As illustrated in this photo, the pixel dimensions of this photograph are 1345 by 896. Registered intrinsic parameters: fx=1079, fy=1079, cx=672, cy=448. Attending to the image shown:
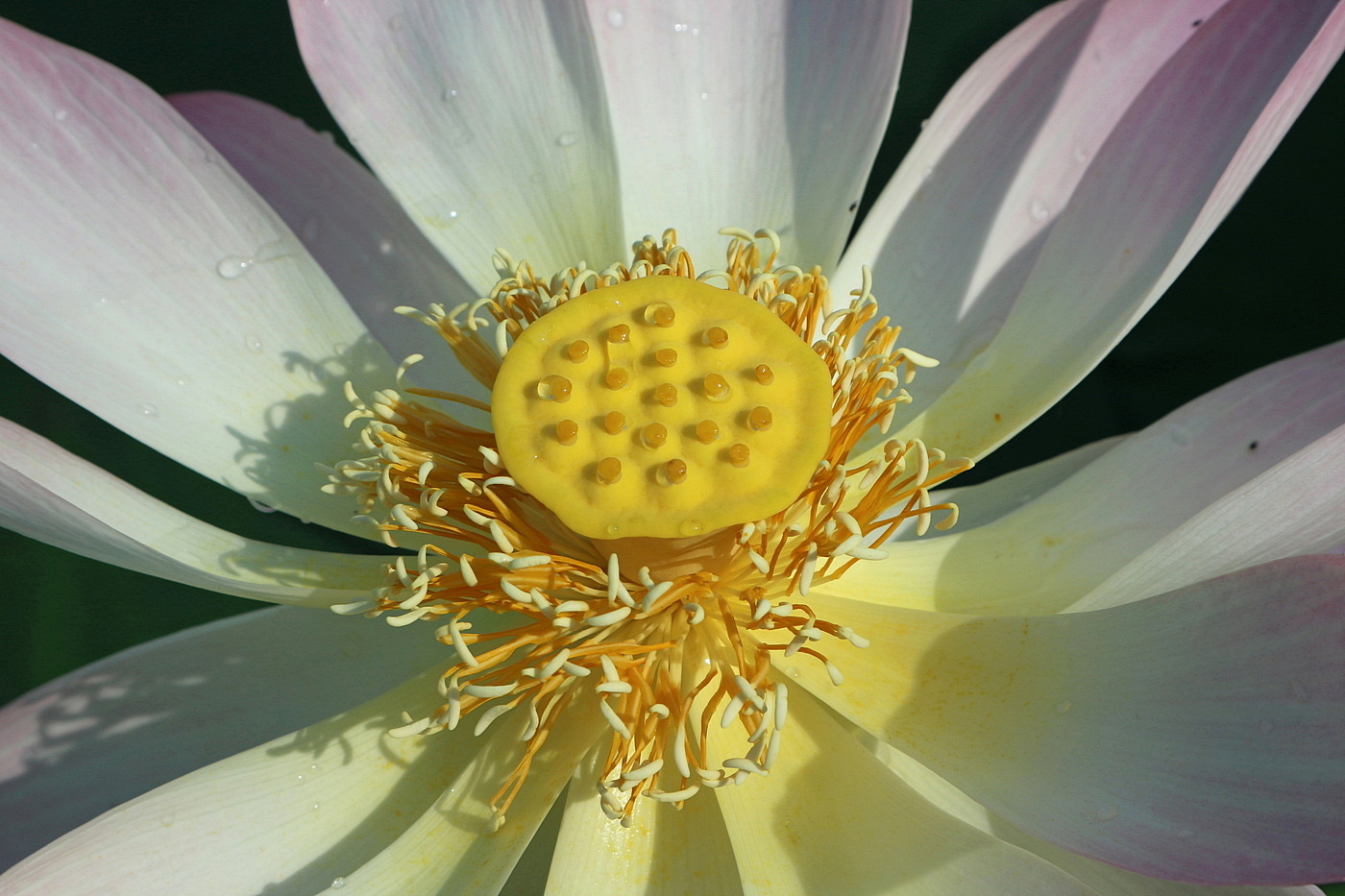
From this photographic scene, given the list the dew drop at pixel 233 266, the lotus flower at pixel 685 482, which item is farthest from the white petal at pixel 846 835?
the dew drop at pixel 233 266

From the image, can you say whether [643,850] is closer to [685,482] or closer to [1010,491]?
[685,482]

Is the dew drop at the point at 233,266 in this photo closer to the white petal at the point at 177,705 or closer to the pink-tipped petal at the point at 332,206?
the pink-tipped petal at the point at 332,206

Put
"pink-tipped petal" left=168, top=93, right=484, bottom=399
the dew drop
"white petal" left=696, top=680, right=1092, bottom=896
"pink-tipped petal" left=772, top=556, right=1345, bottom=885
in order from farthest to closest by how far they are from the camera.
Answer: "pink-tipped petal" left=168, top=93, right=484, bottom=399
the dew drop
"white petal" left=696, top=680, right=1092, bottom=896
"pink-tipped petal" left=772, top=556, right=1345, bottom=885

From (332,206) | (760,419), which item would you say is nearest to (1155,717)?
(760,419)

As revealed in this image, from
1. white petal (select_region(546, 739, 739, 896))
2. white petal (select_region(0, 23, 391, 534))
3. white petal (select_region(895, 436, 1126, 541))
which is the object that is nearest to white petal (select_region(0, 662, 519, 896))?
white petal (select_region(546, 739, 739, 896))

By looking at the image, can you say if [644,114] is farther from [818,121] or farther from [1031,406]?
[1031,406]

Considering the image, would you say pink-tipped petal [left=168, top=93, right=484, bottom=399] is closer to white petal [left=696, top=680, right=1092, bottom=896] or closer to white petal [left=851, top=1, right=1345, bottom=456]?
white petal [left=851, top=1, right=1345, bottom=456]

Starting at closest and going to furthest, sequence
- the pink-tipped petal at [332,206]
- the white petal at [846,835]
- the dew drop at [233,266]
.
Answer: the white petal at [846,835] → the dew drop at [233,266] → the pink-tipped petal at [332,206]
